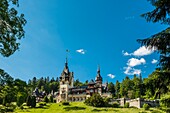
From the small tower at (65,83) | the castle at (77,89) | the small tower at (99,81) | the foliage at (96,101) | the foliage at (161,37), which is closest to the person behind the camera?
the foliage at (161,37)

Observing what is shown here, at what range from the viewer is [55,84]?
5133 inches

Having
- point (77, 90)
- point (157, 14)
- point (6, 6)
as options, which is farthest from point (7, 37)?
point (77, 90)

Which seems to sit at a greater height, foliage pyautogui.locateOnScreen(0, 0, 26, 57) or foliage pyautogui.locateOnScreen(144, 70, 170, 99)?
foliage pyautogui.locateOnScreen(0, 0, 26, 57)

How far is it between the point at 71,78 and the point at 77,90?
785cm

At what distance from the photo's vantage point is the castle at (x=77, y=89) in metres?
79.3

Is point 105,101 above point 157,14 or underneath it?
underneath

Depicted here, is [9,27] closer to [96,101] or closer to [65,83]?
[96,101]

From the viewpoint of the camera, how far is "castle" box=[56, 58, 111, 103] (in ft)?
260

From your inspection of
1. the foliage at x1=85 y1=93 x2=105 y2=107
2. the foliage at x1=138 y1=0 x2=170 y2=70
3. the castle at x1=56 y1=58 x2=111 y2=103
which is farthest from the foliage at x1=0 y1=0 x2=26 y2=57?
the castle at x1=56 y1=58 x2=111 y2=103

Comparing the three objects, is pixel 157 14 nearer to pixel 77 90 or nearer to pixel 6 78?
pixel 6 78

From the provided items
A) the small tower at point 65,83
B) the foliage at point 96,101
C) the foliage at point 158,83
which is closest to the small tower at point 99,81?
the small tower at point 65,83

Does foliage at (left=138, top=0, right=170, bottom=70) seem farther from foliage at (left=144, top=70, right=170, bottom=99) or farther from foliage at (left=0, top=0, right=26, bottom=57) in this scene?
foliage at (left=0, top=0, right=26, bottom=57)

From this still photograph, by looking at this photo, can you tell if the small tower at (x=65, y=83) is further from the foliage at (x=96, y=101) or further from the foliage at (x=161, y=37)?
the foliage at (x=161, y=37)

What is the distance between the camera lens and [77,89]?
83562 millimetres
